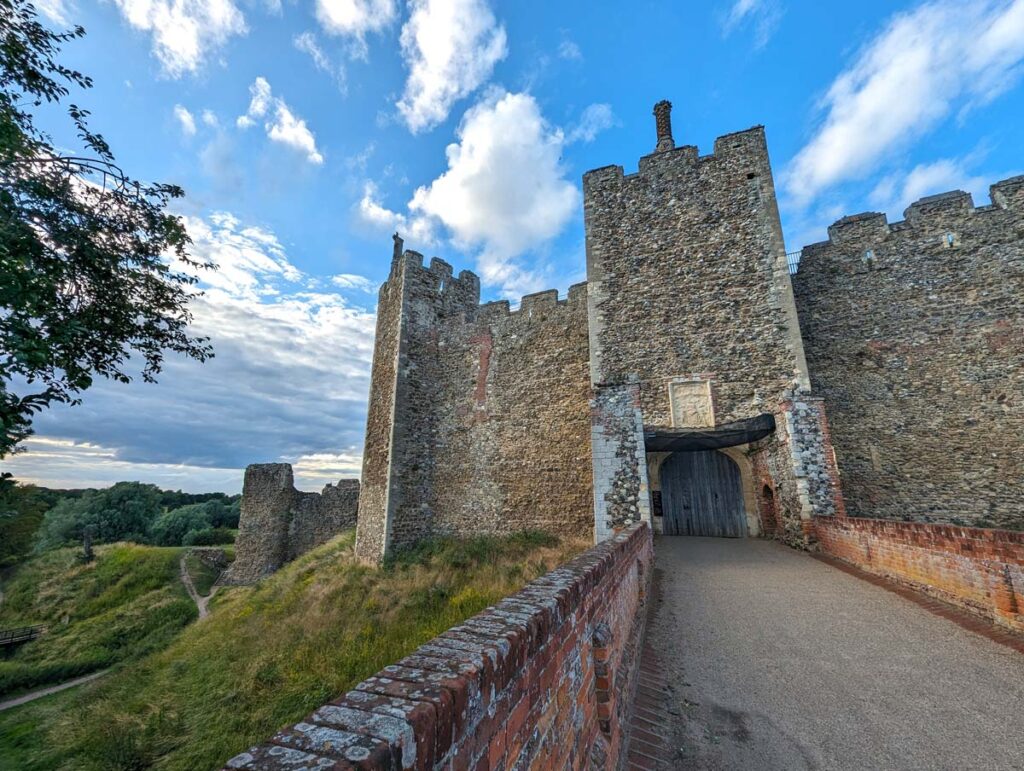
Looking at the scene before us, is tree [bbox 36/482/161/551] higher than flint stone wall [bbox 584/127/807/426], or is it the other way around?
flint stone wall [bbox 584/127/807/426]

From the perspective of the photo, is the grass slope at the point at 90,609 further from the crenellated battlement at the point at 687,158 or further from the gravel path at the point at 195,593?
the crenellated battlement at the point at 687,158

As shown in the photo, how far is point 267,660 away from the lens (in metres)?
7.78

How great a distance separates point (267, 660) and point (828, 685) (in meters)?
9.00

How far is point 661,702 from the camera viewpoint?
3.59 m

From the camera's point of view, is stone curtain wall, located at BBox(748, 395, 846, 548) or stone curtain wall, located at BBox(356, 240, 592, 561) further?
stone curtain wall, located at BBox(356, 240, 592, 561)

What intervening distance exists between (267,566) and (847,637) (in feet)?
70.1

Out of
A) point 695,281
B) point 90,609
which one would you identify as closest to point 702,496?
point 695,281

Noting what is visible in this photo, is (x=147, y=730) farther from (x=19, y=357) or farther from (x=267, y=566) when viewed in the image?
(x=267, y=566)

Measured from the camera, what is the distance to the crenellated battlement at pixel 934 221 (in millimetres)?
10734

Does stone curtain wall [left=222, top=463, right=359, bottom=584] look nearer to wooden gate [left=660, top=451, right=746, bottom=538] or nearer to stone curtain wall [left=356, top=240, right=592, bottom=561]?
stone curtain wall [left=356, top=240, right=592, bottom=561]

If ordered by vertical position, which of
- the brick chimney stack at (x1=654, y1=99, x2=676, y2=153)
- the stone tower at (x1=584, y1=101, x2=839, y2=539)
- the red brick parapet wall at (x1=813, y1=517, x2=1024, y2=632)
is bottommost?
the red brick parapet wall at (x1=813, y1=517, x2=1024, y2=632)

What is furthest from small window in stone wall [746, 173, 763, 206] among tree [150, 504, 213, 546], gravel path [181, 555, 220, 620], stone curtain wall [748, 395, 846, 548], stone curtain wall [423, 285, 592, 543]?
tree [150, 504, 213, 546]

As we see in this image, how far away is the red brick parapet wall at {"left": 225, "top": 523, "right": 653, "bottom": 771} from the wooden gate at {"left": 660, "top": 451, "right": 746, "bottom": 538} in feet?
31.5

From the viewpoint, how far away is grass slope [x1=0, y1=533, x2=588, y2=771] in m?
6.47
